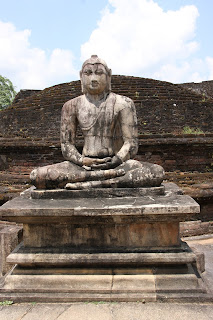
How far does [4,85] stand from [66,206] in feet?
89.5

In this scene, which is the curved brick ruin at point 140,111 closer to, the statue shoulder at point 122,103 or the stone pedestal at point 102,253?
the statue shoulder at point 122,103

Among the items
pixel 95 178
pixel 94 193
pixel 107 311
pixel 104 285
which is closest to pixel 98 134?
pixel 95 178

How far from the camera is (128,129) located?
2.97 metres

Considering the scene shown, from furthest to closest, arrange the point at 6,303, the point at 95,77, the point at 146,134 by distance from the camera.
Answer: the point at 146,134
the point at 95,77
the point at 6,303

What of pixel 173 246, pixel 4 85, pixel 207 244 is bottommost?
pixel 207 244

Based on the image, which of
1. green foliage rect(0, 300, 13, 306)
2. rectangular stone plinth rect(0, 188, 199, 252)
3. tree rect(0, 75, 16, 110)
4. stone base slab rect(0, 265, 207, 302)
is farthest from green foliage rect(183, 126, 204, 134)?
tree rect(0, 75, 16, 110)

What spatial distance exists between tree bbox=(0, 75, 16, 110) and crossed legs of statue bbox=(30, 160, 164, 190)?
25.5 m

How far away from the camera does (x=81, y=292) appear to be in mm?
2225

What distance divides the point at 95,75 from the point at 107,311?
214cm

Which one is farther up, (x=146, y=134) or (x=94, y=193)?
(x=146, y=134)

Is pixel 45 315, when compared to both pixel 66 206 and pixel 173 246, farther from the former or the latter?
pixel 173 246

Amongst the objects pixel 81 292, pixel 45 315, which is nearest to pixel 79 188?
pixel 81 292

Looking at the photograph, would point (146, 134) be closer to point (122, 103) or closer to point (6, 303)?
point (122, 103)

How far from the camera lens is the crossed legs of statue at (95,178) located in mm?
2631
